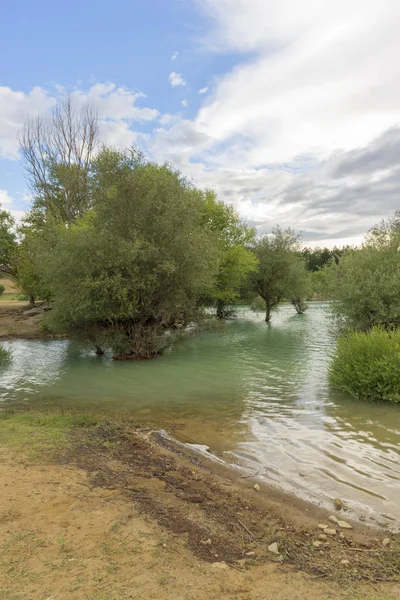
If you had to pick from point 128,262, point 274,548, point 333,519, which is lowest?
point 333,519

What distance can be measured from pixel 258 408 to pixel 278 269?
36325 mm

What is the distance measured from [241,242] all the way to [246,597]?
125ft

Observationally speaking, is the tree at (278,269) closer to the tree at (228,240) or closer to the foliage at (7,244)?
the tree at (228,240)

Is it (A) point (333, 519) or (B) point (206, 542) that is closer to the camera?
(B) point (206, 542)

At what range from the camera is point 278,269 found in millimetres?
46688

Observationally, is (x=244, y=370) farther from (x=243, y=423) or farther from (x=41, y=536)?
(x=41, y=536)

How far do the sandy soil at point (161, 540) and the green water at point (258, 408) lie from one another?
121 centimetres

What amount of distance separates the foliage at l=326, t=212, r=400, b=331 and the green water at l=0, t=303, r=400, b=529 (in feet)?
9.58

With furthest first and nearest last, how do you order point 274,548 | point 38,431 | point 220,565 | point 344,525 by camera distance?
point 38,431 < point 344,525 < point 274,548 < point 220,565

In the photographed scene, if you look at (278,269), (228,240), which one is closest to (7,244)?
(228,240)

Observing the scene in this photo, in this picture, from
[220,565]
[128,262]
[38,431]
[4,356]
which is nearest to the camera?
[220,565]

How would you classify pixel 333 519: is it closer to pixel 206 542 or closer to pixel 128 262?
pixel 206 542

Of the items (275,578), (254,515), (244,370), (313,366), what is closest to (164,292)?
(244,370)

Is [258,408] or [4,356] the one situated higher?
[4,356]
